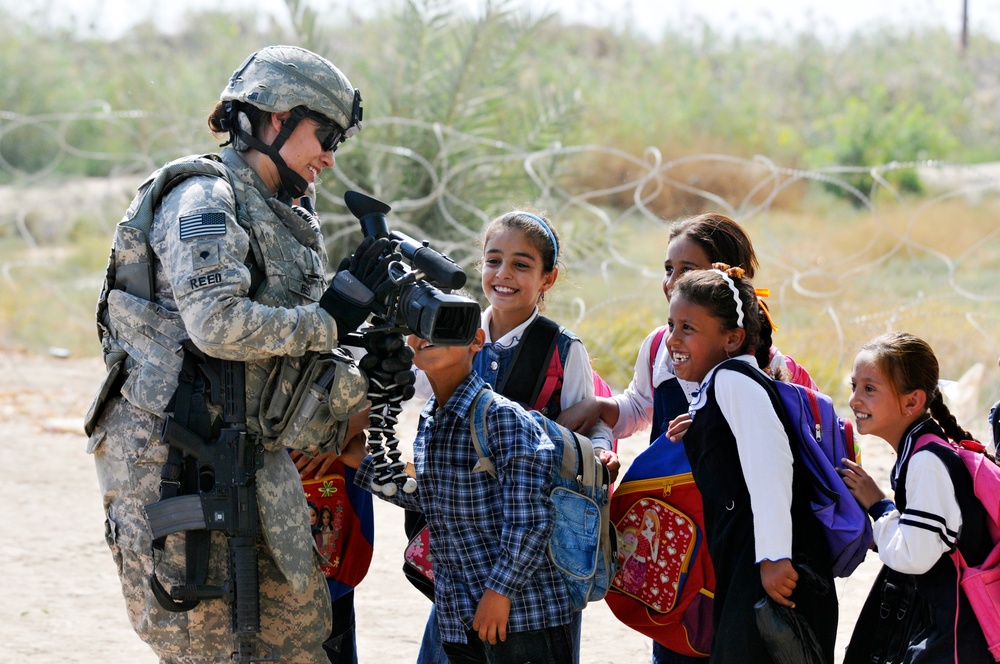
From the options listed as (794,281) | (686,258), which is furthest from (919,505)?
(794,281)

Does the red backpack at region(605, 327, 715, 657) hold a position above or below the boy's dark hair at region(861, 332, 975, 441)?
below

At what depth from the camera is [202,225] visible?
8.65ft

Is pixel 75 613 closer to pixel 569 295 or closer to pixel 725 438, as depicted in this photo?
pixel 725 438

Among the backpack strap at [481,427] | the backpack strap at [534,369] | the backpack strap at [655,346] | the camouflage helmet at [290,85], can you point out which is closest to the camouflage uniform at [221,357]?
the camouflage helmet at [290,85]

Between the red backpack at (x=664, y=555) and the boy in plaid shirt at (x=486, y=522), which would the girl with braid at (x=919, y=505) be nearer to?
the red backpack at (x=664, y=555)

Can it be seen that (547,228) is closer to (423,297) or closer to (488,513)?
(423,297)

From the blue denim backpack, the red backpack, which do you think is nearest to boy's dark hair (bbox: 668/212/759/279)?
the red backpack

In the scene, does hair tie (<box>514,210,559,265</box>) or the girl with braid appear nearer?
the girl with braid

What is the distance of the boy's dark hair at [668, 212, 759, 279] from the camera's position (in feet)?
10.7

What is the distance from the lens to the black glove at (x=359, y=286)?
271 centimetres

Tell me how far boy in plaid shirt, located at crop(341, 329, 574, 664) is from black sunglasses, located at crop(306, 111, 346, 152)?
0.56 metres

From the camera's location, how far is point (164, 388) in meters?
2.71

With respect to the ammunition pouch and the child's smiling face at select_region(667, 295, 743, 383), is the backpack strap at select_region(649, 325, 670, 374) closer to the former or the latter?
the child's smiling face at select_region(667, 295, 743, 383)

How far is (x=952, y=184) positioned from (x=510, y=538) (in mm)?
14575
